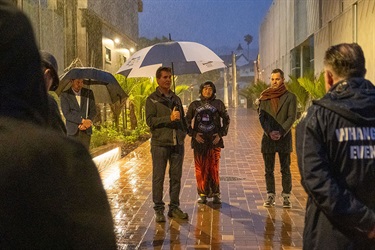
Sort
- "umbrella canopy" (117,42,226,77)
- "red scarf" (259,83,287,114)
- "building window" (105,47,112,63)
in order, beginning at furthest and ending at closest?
"building window" (105,47,112,63) → "umbrella canopy" (117,42,226,77) → "red scarf" (259,83,287,114)

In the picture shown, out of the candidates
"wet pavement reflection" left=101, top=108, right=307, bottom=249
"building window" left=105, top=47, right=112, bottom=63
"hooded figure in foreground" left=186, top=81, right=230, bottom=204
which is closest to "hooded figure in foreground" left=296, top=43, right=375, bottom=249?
"wet pavement reflection" left=101, top=108, right=307, bottom=249

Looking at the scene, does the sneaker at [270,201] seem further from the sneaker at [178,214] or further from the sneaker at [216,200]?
the sneaker at [178,214]

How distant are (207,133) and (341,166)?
5724 millimetres

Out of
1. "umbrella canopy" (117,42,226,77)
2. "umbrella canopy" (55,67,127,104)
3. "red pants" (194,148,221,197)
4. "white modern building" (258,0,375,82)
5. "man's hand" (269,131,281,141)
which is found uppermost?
"white modern building" (258,0,375,82)

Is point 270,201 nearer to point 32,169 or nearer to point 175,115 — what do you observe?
point 175,115

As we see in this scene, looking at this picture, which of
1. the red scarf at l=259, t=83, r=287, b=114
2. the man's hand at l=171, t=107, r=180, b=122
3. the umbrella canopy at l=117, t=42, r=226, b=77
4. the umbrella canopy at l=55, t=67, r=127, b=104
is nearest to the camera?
the man's hand at l=171, t=107, r=180, b=122

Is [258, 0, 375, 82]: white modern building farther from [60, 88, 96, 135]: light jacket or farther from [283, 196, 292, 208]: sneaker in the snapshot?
[60, 88, 96, 135]: light jacket

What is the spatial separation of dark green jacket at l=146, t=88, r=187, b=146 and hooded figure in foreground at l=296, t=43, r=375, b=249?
15.0 feet

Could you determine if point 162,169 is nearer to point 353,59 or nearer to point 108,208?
point 353,59

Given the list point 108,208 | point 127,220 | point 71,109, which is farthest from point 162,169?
point 108,208

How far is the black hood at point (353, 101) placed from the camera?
289 cm

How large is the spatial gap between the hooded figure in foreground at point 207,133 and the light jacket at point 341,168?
18.4 feet

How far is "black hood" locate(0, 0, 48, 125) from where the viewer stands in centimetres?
126

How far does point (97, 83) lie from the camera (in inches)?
376
